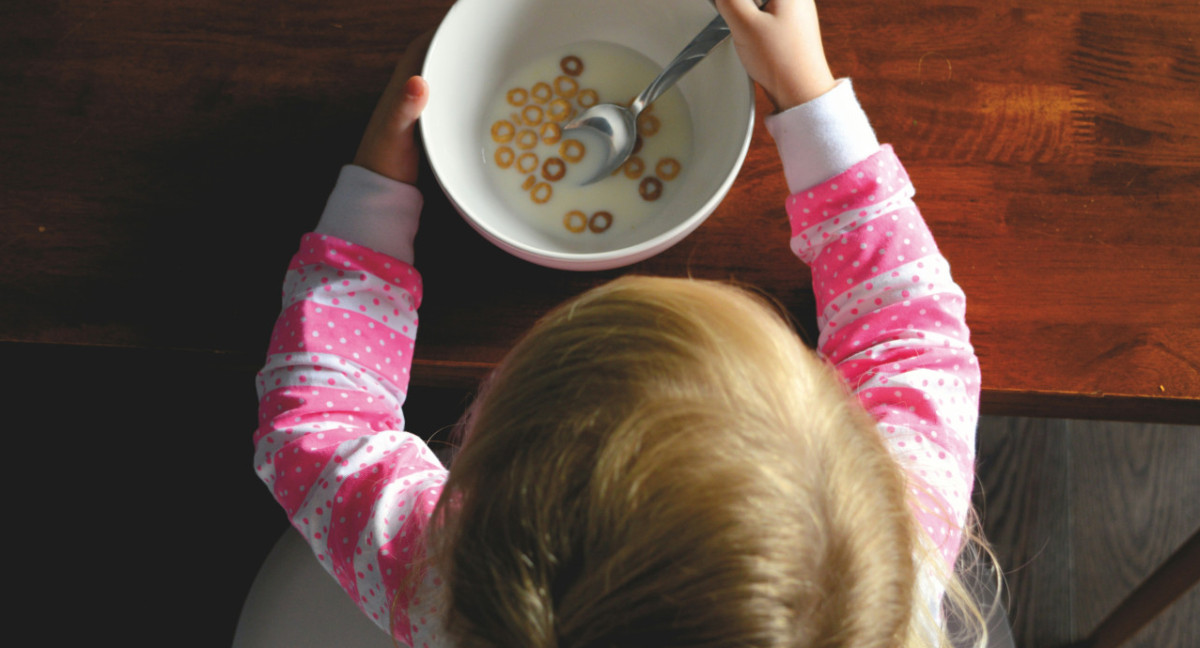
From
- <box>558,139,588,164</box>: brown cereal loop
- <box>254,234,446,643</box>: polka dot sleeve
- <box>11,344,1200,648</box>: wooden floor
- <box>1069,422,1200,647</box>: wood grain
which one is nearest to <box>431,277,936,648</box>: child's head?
<box>254,234,446,643</box>: polka dot sleeve

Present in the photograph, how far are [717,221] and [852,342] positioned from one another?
0.14 metres

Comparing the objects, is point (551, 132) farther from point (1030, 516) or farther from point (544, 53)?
point (1030, 516)

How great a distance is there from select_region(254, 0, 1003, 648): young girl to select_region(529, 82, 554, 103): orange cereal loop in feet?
0.32

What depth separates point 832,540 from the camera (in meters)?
0.41

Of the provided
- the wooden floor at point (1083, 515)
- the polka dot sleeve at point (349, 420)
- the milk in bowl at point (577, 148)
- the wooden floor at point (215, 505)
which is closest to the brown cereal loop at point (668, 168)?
the milk in bowl at point (577, 148)

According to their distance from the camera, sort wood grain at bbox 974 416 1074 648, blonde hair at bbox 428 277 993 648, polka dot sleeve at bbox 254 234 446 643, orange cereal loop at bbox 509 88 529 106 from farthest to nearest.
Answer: wood grain at bbox 974 416 1074 648 < orange cereal loop at bbox 509 88 529 106 < polka dot sleeve at bbox 254 234 446 643 < blonde hair at bbox 428 277 993 648

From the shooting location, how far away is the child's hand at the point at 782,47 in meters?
0.58

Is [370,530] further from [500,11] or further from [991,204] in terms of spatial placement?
[991,204]

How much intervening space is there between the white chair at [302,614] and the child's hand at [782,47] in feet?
1.78

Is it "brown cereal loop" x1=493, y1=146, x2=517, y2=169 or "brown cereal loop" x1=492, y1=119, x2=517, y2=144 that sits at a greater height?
"brown cereal loop" x1=492, y1=119, x2=517, y2=144

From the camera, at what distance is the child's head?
39 centimetres

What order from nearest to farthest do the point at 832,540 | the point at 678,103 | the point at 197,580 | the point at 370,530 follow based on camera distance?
1. the point at 832,540
2. the point at 370,530
3. the point at 678,103
4. the point at 197,580

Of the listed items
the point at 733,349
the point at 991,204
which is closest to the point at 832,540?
the point at 733,349

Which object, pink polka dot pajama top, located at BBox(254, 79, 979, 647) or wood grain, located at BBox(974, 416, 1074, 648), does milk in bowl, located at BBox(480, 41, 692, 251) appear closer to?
pink polka dot pajama top, located at BBox(254, 79, 979, 647)
